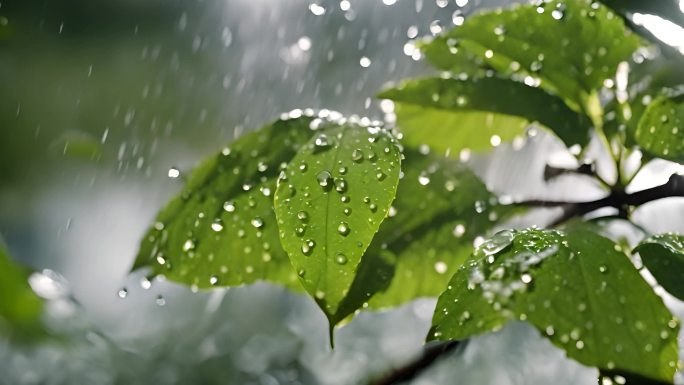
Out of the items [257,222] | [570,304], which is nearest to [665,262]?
[570,304]

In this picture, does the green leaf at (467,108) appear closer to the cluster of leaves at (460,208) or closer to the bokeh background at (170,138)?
the cluster of leaves at (460,208)

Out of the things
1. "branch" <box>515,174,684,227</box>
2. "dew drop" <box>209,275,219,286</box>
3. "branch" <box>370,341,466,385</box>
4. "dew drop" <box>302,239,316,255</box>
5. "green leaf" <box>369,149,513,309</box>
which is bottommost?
"branch" <box>370,341,466,385</box>

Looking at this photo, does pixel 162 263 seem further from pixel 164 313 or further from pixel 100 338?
pixel 164 313

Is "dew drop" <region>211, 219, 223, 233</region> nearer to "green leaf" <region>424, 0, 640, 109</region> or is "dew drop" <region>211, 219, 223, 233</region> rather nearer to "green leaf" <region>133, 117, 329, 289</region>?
"green leaf" <region>133, 117, 329, 289</region>

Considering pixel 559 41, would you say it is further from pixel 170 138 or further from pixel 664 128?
pixel 170 138

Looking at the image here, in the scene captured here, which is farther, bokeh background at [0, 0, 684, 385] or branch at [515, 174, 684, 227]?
bokeh background at [0, 0, 684, 385]

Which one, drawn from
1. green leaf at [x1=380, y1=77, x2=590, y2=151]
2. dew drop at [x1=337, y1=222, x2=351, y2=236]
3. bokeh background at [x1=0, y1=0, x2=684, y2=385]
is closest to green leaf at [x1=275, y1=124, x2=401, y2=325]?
dew drop at [x1=337, y1=222, x2=351, y2=236]

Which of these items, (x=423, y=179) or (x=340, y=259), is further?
(x=423, y=179)
